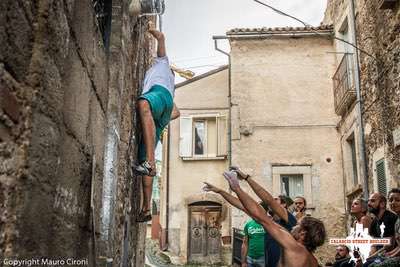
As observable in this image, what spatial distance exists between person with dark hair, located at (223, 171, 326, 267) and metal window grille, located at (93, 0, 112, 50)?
1.49m

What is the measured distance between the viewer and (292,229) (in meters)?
3.41

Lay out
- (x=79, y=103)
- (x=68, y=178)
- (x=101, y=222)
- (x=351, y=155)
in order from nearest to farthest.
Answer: (x=68, y=178) < (x=79, y=103) < (x=101, y=222) < (x=351, y=155)

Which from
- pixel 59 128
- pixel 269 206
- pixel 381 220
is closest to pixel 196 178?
pixel 381 220

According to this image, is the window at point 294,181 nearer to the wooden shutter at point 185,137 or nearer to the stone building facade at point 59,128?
the wooden shutter at point 185,137

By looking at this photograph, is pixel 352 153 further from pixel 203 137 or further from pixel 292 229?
pixel 292 229

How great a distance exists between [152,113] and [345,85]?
8331mm

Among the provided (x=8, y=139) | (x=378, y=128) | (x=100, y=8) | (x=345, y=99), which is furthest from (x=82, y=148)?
(x=345, y=99)

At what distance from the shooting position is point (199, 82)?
654 inches

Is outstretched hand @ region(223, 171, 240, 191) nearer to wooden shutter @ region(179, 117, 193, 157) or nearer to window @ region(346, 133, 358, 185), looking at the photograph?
window @ region(346, 133, 358, 185)

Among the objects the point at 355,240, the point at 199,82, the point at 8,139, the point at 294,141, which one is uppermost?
the point at 199,82

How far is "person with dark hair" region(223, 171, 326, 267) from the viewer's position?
9.92 ft

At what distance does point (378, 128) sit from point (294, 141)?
5272 mm

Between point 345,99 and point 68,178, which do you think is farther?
point 345,99

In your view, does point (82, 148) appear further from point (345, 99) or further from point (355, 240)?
point (345, 99)
